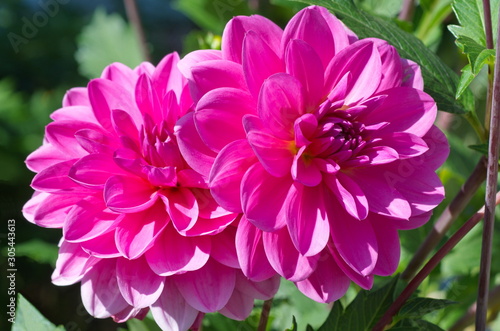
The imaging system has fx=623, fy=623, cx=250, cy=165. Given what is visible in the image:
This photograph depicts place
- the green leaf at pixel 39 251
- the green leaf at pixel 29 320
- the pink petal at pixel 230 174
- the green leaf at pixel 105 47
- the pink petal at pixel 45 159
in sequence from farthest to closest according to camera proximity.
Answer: the green leaf at pixel 105 47 → the green leaf at pixel 39 251 → the green leaf at pixel 29 320 → the pink petal at pixel 45 159 → the pink petal at pixel 230 174

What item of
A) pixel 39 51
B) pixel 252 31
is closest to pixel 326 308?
pixel 252 31

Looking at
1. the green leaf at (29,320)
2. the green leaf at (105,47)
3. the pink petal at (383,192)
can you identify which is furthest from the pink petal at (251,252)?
the green leaf at (105,47)

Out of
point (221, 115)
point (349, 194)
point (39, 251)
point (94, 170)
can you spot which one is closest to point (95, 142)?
point (94, 170)

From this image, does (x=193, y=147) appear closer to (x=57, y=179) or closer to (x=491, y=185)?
(x=57, y=179)

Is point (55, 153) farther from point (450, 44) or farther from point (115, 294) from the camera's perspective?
point (450, 44)

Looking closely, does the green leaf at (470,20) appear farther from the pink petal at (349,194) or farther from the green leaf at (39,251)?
the green leaf at (39,251)

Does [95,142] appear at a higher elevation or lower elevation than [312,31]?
lower
